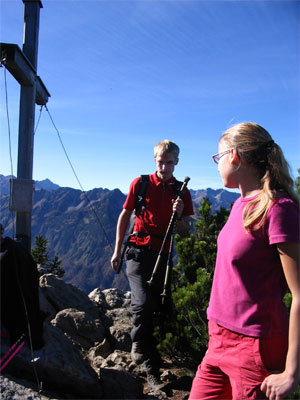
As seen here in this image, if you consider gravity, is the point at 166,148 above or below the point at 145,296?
above

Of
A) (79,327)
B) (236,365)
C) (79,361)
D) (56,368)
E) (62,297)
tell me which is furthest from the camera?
(62,297)

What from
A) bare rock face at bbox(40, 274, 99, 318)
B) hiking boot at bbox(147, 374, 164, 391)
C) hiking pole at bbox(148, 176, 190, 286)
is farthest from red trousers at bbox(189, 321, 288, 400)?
bare rock face at bbox(40, 274, 99, 318)

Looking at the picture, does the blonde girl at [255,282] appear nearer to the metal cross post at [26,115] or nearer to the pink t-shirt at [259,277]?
the pink t-shirt at [259,277]

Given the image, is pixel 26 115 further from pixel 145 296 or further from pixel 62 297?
pixel 62 297

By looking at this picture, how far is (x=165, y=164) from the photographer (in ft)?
14.3

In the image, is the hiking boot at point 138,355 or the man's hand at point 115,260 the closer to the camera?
the hiking boot at point 138,355

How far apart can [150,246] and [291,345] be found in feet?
8.76

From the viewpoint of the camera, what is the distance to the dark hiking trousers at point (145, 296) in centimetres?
421

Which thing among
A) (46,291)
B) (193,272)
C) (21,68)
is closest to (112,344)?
(46,291)

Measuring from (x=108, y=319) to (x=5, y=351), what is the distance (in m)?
4.01

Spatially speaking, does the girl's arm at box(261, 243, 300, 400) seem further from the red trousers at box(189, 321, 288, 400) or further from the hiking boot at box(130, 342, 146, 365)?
the hiking boot at box(130, 342, 146, 365)

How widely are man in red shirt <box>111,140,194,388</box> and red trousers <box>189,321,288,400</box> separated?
206 cm

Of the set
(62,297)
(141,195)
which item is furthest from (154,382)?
(62,297)

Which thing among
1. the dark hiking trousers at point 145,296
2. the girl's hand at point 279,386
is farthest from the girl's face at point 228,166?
the dark hiking trousers at point 145,296
